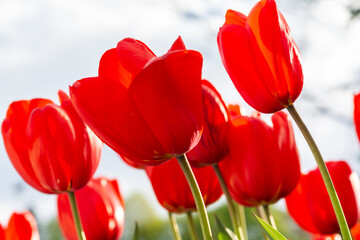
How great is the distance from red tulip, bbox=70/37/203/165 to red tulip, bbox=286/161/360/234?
1.31 ft

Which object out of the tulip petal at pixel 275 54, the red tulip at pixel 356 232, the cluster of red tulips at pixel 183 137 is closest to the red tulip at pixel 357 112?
the cluster of red tulips at pixel 183 137

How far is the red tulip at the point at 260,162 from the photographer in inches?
33.0

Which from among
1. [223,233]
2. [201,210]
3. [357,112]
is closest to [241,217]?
[223,233]

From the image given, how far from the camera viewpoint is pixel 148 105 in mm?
608

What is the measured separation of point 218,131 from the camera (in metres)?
0.77

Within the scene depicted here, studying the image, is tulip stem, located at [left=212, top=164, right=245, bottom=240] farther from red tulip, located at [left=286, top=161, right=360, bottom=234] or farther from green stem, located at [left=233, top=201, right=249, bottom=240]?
red tulip, located at [left=286, top=161, right=360, bottom=234]

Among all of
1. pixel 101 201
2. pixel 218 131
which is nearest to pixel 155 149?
pixel 218 131

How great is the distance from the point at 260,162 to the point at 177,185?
0.47ft

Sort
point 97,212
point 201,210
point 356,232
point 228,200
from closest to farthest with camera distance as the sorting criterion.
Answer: point 201,210 < point 228,200 < point 356,232 < point 97,212

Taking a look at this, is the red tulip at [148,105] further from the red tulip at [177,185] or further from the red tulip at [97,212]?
the red tulip at [97,212]

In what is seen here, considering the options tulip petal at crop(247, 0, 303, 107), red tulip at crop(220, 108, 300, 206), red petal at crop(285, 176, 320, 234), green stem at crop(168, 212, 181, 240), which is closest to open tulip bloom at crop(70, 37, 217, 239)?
tulip petal at crop(247, 0, 303, 107)

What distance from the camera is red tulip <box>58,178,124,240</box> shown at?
992mm

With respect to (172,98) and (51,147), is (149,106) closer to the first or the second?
(172,98)

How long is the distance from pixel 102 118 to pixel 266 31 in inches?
8.6
